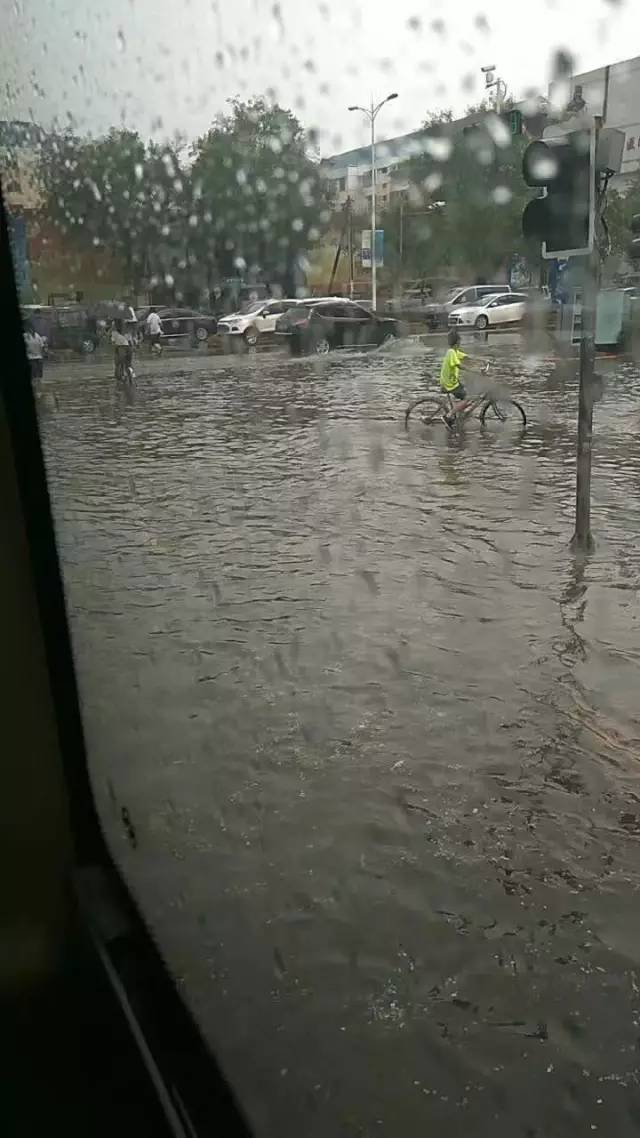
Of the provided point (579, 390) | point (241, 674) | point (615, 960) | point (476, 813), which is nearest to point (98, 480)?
point (241, 674)

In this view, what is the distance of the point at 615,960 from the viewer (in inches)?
63.1

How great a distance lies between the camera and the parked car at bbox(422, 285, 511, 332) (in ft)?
7.14

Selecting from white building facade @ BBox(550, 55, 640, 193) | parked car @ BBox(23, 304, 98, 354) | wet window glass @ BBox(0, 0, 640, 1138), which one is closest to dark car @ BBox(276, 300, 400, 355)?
wet window glass @ BBox(0, 0, 640, 1138)

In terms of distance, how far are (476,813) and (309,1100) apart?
1003mm

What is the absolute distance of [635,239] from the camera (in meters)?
1.57

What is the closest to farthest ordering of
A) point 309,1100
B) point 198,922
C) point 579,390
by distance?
point 309,1100
point 198,922
point 579,390

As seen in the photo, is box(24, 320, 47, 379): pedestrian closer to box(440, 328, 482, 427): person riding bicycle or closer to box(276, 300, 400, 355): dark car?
box(276, 300, 400, 355): dark car

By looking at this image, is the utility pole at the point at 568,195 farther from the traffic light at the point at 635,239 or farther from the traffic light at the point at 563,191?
the traffic light at the point at 635,239

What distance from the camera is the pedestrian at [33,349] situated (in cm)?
152

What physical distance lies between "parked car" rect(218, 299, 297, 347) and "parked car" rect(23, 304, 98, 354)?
1.55ft

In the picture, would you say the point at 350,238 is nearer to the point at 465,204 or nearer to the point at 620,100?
the point at 465,204

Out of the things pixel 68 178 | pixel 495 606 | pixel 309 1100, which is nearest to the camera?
pixel 309 1100

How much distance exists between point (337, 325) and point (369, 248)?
1.06 meters

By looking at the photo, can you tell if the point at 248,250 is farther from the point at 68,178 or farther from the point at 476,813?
the point at 476,813
